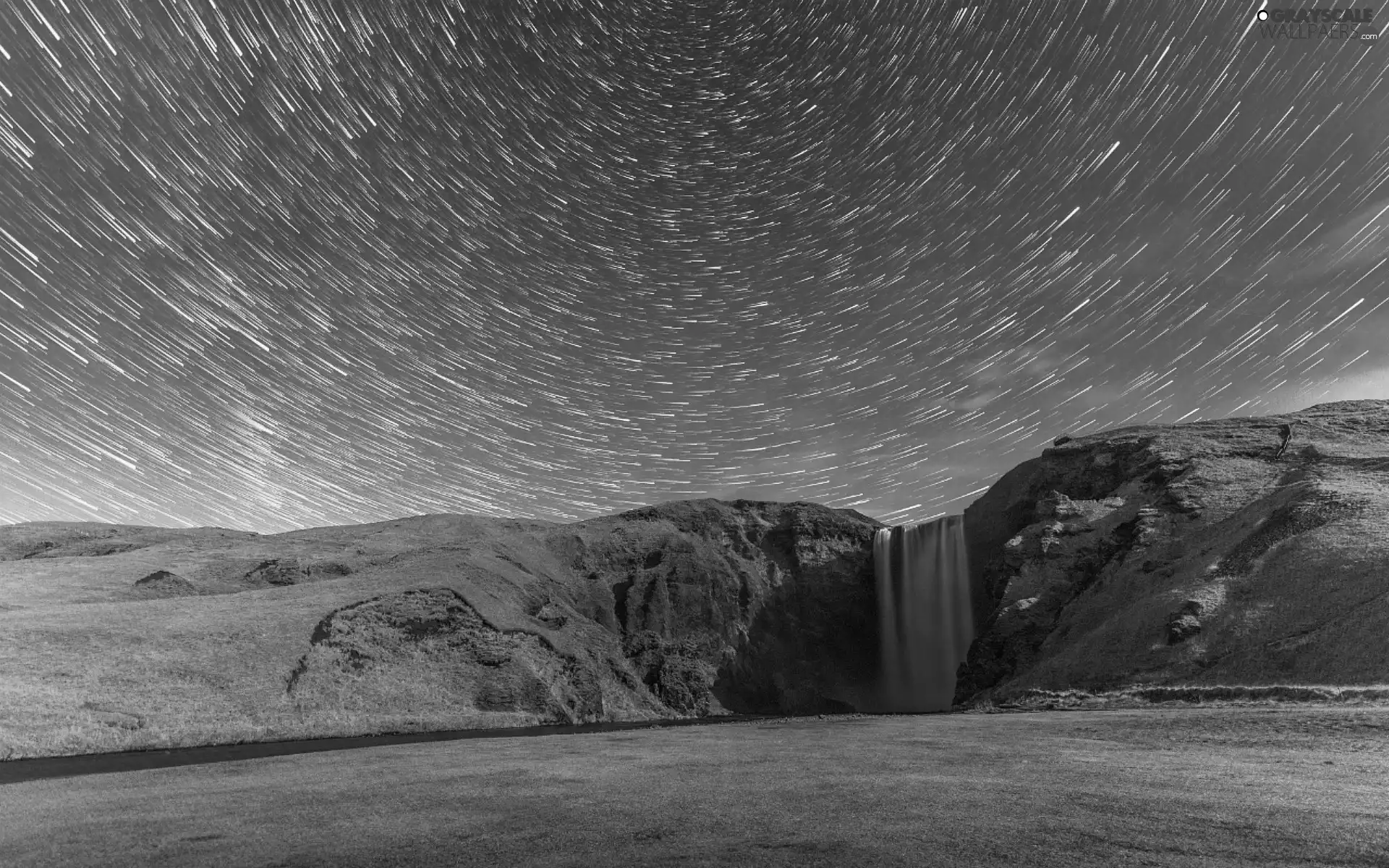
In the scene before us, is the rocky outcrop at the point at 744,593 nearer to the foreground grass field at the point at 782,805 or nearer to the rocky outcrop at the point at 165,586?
the rocky outcrop at the point at 165,586

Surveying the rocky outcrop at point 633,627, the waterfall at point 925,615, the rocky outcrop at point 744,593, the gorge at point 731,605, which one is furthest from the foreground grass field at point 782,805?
the waterfall at point 925,615

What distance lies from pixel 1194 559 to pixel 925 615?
42.1 metres

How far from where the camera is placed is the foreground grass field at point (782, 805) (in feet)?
33.0

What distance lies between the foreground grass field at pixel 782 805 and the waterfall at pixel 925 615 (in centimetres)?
6460

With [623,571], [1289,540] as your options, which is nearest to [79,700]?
[623,571]

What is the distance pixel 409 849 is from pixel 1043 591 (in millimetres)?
61657

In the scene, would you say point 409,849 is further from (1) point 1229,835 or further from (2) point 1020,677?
(2) point 1020,677

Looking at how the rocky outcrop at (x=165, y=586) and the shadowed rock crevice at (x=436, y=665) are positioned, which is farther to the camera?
the rocky outcrop at (x=165, y=586)

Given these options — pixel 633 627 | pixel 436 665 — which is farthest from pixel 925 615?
pixel 436 665

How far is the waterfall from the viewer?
85.7m

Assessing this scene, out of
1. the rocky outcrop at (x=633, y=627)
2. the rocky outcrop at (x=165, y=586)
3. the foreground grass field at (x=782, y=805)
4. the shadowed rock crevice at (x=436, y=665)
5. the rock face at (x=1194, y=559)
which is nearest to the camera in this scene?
the foreground grass field at (x=782, y=805)

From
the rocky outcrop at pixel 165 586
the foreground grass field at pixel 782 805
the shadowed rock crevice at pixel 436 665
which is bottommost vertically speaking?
the foreground grass field at pixel 782 805

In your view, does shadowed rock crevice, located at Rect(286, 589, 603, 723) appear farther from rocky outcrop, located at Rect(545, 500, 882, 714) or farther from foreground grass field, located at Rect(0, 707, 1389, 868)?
foreground grass field, located at Rect(0, 707, 1389, 868)

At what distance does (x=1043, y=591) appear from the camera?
2430 inches
